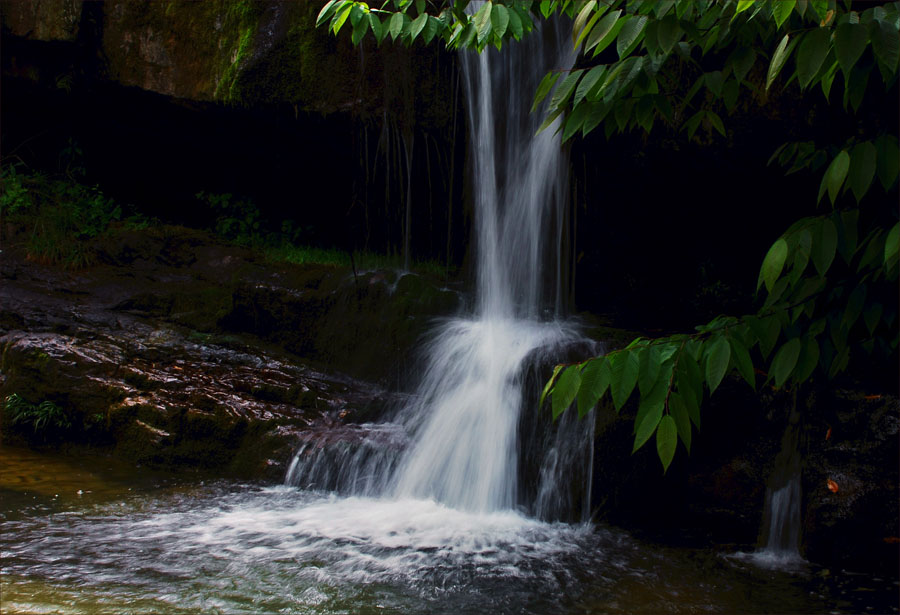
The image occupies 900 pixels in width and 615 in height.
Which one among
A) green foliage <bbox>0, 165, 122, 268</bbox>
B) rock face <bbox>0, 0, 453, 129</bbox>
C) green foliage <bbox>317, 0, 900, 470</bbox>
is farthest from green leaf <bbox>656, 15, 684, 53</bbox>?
green foliage <bbox>0, 165, 122, 268</bbox>

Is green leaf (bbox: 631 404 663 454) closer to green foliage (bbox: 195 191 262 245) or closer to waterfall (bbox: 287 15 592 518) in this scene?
waterfall (bbox: 287 15 592 518)

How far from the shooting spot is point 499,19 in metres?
2.37

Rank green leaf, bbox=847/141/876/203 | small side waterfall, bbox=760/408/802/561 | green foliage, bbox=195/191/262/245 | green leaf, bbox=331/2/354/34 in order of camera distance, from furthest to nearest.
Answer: green foliage, bbox=195/191/262/245 → small side waterfall, bbox=760/408/802/561 → green leaf, bbox=331/2/354/34 → green leaf, bbox=847/141/876/203

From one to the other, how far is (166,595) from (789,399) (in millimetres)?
3396

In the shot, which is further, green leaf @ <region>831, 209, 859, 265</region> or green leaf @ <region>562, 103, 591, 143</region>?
green leaf @ <region>831, 209, 859, 265</region>

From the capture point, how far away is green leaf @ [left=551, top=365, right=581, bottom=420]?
210cm

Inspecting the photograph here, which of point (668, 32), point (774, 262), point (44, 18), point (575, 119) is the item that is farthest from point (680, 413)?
point (44, 18)

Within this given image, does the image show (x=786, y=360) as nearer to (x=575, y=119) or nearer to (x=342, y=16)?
(x=575, y=119)

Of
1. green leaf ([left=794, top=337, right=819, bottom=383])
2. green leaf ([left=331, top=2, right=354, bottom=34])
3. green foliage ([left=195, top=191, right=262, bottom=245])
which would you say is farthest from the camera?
green foliage ([left=195, top=191, right=262, bottom=245])

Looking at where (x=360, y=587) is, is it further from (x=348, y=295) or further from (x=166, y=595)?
(x=348, y=295)

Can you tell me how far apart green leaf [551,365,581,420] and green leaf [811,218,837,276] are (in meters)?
0.83

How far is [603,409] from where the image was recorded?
418 centimetres

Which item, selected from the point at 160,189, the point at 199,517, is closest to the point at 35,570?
the point at 199,517

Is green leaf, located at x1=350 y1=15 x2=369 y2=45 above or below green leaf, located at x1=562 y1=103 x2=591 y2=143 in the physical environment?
above
